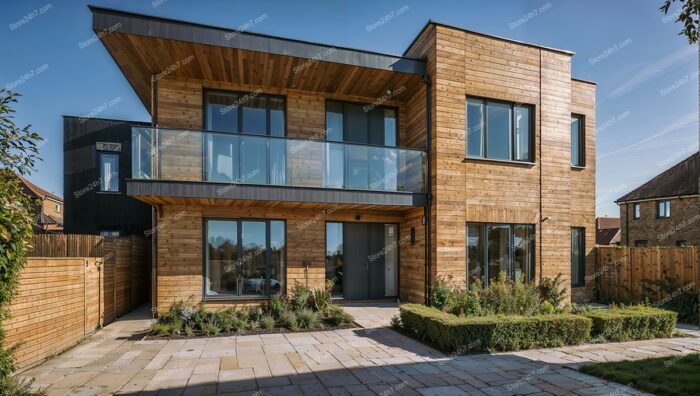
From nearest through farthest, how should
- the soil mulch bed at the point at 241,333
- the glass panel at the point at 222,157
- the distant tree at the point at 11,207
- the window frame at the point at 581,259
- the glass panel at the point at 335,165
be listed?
the distant tree at the point at 11,207, the soil mulch bed at the point at 241,333, the glass panel at the point at 222,157, the glass panel at the point at 335,165, the window frame at the point at 581,259

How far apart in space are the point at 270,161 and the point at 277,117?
6.57 ft

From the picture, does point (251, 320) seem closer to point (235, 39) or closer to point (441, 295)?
point (441, 295)

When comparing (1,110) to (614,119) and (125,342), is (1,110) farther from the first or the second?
(614,119)

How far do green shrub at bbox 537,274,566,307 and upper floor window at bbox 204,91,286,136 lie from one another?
27.5ft

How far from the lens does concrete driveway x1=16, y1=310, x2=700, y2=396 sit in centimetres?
490

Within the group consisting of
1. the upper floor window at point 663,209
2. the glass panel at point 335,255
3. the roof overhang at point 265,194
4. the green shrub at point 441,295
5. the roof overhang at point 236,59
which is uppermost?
the roof overhang at point 236,59

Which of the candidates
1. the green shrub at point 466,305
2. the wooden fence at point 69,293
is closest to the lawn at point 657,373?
the green shrub at point 466,305

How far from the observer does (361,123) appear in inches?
440

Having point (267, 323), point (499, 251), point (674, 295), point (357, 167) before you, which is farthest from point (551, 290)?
point (267, 323)

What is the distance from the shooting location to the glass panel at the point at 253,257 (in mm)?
9727

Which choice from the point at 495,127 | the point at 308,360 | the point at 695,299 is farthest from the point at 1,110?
the point at 695,299

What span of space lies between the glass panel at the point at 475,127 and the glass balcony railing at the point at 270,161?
146 cm

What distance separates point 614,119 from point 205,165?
41.6ft

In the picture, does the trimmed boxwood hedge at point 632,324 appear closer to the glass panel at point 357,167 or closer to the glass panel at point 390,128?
the glass panel at point 357,167
